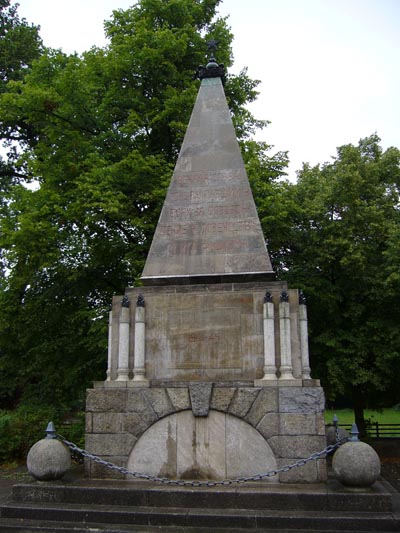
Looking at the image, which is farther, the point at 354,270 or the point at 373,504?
the point at 354,270

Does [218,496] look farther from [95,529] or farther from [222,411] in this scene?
[95,529]

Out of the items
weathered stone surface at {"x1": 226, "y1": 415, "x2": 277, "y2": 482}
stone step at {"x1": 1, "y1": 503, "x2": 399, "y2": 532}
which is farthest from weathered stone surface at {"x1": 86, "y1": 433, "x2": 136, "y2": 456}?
weathered stone surface at {"x1": 226, "y1": 415, "x2": 277, "y2": 482}

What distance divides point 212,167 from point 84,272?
6932 millimetres

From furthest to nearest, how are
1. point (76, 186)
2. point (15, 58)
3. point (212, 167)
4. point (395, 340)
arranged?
point (15, 58) < point (76, 186) < point (395, 340) < point (212, 167)

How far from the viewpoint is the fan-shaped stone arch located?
729 cm

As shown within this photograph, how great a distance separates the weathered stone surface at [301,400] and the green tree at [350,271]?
7.32 meters

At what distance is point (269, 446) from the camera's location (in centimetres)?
726

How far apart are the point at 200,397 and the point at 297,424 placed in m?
1.45

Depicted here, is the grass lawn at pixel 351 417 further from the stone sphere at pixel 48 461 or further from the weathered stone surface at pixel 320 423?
the stone sphere at pixel 48 461

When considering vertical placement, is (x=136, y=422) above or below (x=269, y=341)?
below

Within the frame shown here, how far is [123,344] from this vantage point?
809cm

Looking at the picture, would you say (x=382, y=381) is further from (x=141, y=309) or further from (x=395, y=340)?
(x=141, y=309)

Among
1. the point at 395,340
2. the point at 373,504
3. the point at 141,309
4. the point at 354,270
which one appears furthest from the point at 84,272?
the point at 373,504

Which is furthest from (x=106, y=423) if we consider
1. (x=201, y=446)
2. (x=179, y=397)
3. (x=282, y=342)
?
(x=282, y=342)
